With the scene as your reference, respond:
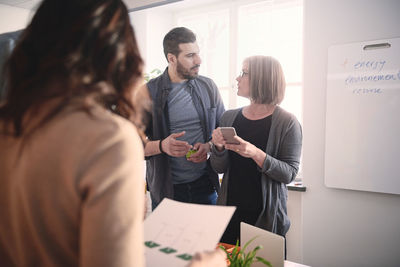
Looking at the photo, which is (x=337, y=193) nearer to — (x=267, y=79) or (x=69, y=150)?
(x=267, y=79)

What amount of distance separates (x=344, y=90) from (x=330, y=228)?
3.80 ft

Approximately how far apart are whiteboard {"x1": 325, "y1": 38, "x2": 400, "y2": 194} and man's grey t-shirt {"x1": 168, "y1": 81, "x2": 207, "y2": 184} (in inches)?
47.8

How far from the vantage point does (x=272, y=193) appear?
1.80 m

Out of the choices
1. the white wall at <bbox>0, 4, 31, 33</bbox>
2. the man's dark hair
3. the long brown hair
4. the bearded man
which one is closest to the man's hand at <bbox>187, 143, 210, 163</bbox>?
the bearded man

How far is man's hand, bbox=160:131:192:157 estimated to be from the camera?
6.13ft

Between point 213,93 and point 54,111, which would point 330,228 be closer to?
point 213,93

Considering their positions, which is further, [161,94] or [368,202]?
[368,202]

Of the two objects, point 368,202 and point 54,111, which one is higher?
point 54,111

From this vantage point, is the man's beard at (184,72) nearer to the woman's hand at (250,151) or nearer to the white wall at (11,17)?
the woman's hand at (250,151)

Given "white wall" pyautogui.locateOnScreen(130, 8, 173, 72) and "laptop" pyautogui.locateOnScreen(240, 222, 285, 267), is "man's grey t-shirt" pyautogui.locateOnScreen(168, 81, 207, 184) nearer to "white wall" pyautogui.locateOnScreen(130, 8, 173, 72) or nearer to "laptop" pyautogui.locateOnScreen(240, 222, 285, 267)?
"laptop" pyautogui.locateOnScreen(240, 222, 285, 267)

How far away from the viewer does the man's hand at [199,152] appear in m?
1.98

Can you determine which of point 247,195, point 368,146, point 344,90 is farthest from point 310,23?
point 247,195

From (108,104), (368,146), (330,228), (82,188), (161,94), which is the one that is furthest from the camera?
(330,228)

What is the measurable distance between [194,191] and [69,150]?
1.61 m
